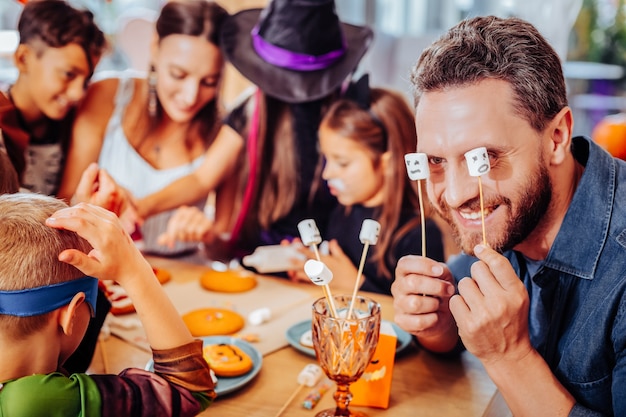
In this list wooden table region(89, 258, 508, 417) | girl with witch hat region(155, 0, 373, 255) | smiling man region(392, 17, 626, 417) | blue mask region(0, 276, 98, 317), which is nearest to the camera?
blue mask region(0, 276, 98, 317)

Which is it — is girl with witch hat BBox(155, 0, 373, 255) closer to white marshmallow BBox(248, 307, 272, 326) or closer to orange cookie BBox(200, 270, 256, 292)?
orange cookie BBox(200, 270, 256, 292)

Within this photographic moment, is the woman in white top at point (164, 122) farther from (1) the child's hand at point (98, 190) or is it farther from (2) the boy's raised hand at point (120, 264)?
(2) the boy's raised hand at point (120, 264)

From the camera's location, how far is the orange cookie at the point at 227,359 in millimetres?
1211

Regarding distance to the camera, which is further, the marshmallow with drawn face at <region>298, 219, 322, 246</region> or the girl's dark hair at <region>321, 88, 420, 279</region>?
the girl's dark hair at <region>321, 88, 420, 279</region>

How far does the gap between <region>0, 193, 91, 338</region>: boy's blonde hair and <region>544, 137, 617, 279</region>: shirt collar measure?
2.87 feet

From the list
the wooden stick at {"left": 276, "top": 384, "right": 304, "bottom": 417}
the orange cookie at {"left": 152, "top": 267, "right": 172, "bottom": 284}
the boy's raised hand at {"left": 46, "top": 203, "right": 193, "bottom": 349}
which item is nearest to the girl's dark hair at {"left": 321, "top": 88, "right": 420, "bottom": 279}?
the orange cookie at {"left": 152, "top": 267, "right": 172, "bottom": 284}

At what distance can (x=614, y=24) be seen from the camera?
13.1ft

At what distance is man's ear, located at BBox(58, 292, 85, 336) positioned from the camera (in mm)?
938

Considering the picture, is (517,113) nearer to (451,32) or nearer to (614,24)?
(451,32)

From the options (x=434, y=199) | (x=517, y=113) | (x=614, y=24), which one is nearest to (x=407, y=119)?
(x=434, y=199)

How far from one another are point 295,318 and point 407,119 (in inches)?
27.5

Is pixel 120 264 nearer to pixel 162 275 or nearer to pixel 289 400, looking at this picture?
pixel 289 400

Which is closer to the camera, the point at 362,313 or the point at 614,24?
the point at 362,313

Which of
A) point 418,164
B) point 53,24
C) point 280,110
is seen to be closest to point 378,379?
point 418,164
